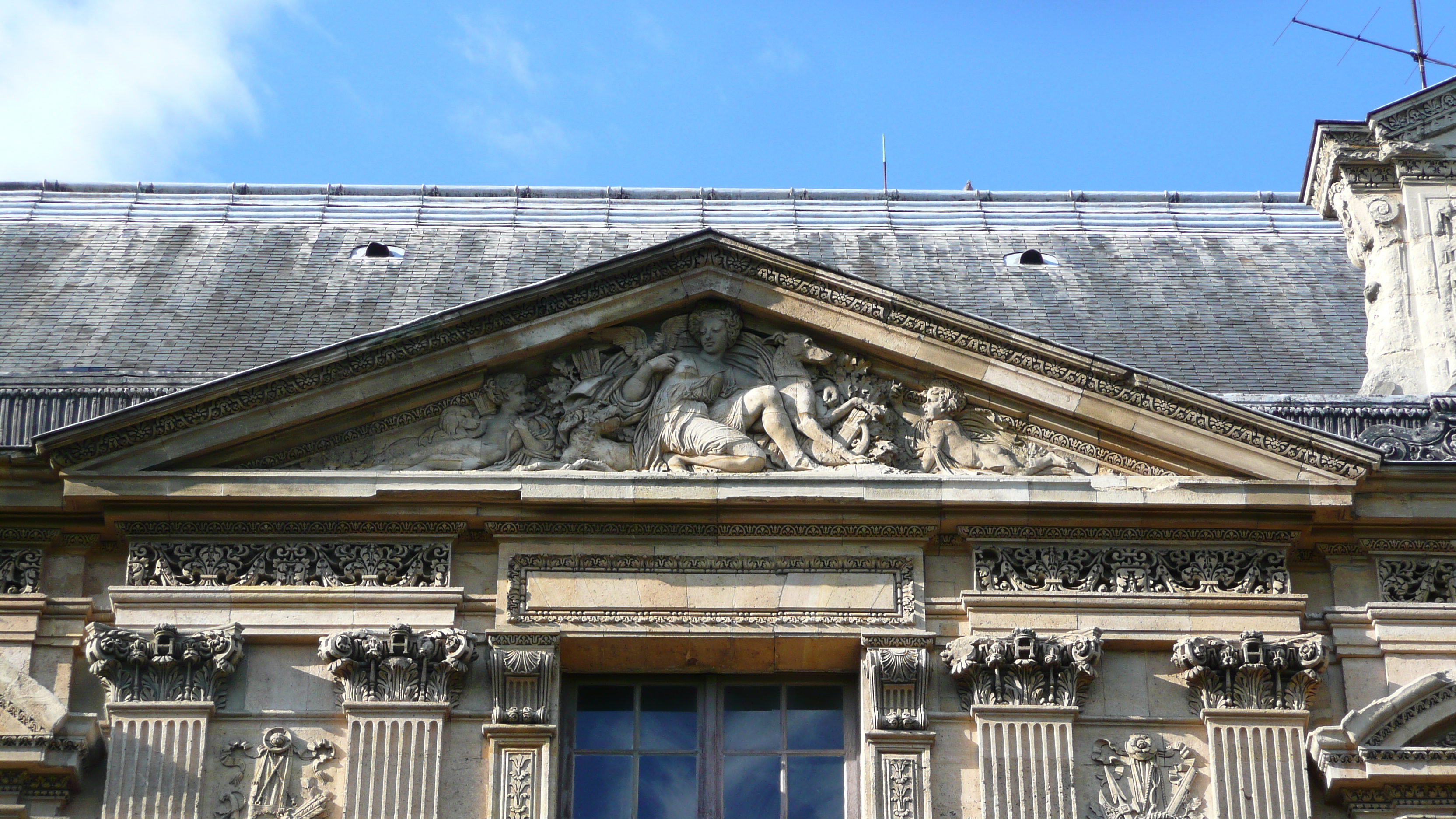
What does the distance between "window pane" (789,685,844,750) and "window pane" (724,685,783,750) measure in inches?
4.1

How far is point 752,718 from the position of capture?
15.6 metres

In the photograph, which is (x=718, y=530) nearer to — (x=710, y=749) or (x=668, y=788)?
(x=710, y=749)

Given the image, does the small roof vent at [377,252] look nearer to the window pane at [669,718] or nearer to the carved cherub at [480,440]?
the carved cherub at [480,440]

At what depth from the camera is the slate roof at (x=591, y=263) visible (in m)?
18.4

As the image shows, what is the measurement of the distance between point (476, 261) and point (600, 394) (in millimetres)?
4440

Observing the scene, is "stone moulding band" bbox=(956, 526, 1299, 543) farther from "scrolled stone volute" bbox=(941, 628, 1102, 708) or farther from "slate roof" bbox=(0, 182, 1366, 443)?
"slate roof" bbox=(0, 182, 1366, 443)

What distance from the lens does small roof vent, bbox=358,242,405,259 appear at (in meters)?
20.3

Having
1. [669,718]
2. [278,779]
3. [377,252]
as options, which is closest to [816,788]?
[669,718]

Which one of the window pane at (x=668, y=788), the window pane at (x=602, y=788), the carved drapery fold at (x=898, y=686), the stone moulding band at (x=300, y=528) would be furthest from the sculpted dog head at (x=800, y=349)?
the window pane at (x=602, y=788)

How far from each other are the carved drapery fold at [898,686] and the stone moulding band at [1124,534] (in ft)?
3.25

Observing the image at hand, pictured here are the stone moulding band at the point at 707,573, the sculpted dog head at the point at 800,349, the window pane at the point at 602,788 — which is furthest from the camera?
the sculpted dog head at the point at 800,349

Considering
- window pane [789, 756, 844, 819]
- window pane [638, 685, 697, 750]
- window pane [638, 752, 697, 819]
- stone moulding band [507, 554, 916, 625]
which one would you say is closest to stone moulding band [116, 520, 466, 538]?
stone moulding band [507, 554, 916, 625]

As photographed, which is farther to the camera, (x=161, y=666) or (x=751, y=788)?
(x=751, y=788)

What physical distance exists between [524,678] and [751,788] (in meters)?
1.67
